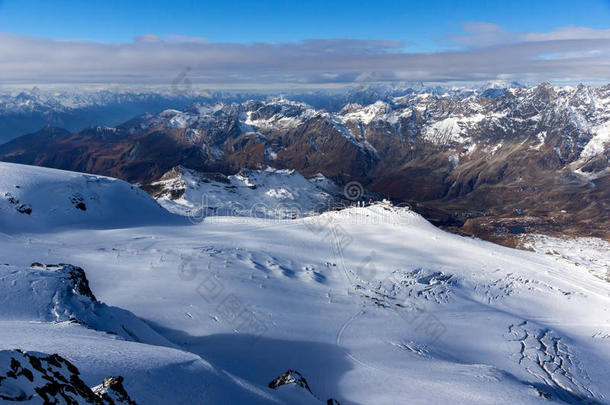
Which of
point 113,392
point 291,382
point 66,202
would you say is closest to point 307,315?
point 291,382

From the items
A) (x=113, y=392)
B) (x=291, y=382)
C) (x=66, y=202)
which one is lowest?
(x=291, y=382)

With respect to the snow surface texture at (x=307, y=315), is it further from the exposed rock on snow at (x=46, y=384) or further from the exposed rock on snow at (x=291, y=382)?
the exposed rock on snow at (x=46, y=384)

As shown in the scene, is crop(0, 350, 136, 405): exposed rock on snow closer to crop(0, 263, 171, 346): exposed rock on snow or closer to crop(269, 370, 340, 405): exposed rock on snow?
crop(269, 370, 340, 405): exposed rock on snow

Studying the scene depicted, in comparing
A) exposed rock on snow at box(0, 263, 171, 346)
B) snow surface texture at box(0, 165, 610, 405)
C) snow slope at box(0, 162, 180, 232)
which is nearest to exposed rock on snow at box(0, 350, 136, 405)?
snow surface texture at box(0, 165, 610, 405)

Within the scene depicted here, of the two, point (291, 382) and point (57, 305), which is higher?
point (57, 305)

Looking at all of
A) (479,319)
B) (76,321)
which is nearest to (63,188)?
(76,321)

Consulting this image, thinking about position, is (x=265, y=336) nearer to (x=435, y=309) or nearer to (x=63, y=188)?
(x=435, y=309)

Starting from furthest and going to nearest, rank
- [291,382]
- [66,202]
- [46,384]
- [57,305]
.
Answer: [66,202] → [57,305] → [291,382] → [46,384]

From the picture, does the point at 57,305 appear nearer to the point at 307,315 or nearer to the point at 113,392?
the point at 113,392

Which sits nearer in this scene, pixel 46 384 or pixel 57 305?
pixel 46 384
